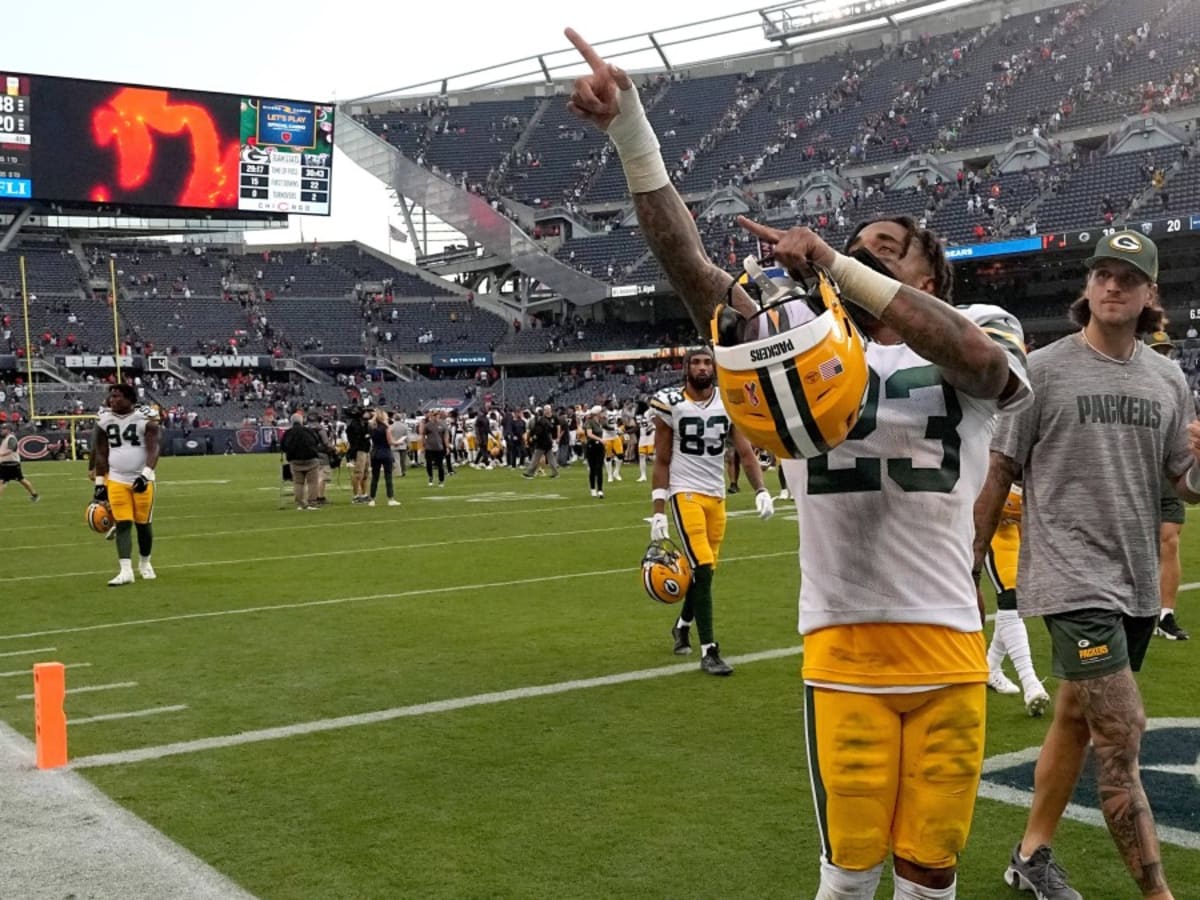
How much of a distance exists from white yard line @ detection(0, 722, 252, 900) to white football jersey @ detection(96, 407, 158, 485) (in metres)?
6.49

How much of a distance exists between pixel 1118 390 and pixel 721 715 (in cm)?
307

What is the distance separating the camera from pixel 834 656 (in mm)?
2830

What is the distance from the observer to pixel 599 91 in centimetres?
294

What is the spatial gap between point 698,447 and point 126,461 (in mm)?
6119

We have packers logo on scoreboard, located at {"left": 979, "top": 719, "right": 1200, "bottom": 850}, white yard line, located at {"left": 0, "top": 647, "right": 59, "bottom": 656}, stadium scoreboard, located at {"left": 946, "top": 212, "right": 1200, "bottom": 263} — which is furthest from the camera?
stadium scoreboard, located at {"left": 946, "top": 212, "right": 1200, "bottom": 263}

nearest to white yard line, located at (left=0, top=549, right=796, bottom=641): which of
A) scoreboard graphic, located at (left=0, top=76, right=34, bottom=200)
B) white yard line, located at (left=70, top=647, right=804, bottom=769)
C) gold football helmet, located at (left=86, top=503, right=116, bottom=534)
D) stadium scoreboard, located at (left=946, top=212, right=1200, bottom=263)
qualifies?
gold football helmet, located at (left=86, top=503, right=116, bottom=534)

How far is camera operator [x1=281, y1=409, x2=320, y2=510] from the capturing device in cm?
1964

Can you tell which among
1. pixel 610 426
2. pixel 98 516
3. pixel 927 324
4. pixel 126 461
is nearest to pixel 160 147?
pixel 610 426

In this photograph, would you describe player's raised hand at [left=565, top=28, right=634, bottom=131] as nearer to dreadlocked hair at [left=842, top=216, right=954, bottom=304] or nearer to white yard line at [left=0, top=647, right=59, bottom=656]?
dreadlocked hair at [left=842, top=216, right=954, bottom=304]

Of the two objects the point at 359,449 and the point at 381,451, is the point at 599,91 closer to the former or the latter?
the point at 381,451

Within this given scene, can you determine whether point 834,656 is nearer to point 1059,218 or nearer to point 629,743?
point 629,743

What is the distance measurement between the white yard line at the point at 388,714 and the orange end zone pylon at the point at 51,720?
10cm

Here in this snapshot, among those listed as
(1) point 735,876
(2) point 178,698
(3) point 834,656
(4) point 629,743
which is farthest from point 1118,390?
(2) point 178,698

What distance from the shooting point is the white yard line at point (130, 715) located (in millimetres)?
6336
